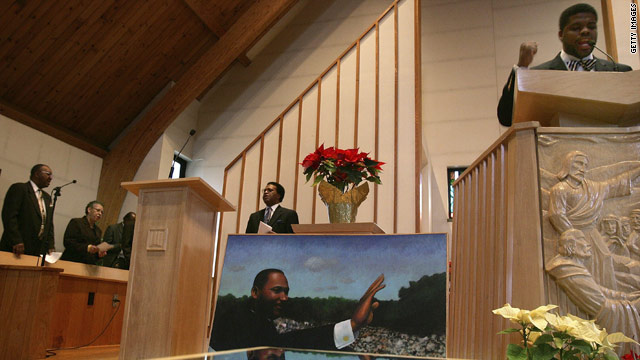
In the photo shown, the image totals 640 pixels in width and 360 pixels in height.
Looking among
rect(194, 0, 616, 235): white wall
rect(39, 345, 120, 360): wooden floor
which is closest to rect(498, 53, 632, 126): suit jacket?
rect(39, 345, 120, 360): wooden floor

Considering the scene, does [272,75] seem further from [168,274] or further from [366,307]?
[366,307]

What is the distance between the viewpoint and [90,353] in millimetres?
3912

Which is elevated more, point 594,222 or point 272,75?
point 272,75

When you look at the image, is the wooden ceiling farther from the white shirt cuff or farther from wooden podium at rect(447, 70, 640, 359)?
wooden podium at rect(447, 70, 640, 359)

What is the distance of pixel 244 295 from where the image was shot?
2.00 metres

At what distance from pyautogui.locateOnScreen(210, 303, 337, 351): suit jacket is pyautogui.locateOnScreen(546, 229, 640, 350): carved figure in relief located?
32.0 inches

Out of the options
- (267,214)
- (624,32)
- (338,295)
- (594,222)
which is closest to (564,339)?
(594,222)

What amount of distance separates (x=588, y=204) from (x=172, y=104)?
5.65m

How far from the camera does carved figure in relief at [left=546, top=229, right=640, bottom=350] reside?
1.33m

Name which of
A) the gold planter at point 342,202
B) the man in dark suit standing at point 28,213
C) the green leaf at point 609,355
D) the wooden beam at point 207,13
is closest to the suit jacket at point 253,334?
the gold planter at point 342,202

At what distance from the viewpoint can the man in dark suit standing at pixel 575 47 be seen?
1850mm

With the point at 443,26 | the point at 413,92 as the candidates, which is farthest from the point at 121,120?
the point at 443,26

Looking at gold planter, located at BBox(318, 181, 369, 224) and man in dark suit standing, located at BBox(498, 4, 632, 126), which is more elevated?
man in dark suit standing, located at BBox(498, 4, 632, 126)

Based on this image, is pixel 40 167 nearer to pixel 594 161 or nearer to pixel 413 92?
pixel 413 92
